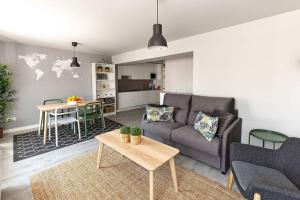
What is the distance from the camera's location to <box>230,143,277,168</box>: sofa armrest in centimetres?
156

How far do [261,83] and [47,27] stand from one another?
3.86m

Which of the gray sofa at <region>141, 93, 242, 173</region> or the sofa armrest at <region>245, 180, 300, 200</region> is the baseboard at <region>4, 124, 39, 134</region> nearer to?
the gray sofa at <region>141, 93, 242, 173</region>

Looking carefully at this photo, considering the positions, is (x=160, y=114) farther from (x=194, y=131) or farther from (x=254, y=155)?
(x=254, y=155)

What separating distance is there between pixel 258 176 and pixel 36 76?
16.6 ft

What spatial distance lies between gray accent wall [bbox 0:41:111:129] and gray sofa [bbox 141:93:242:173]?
307 cm

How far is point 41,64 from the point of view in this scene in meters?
4.10

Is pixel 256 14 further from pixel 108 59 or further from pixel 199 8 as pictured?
pixel 108 59

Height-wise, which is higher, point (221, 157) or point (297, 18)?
point (297, 18)

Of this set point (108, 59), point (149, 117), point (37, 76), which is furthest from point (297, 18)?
point (37, 76)

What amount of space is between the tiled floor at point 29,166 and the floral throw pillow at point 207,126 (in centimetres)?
49

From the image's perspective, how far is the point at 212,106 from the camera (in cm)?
268

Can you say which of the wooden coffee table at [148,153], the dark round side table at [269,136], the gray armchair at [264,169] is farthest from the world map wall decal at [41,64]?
the dark round side table at [269,136]

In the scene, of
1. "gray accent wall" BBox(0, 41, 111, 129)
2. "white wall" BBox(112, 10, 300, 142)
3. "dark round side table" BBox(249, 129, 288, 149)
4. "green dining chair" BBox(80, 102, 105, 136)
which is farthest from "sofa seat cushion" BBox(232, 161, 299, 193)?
"gray accent wall" BBox(0, 41, 111, 129)

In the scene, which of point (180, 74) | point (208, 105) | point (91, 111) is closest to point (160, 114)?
point (208, 105)
